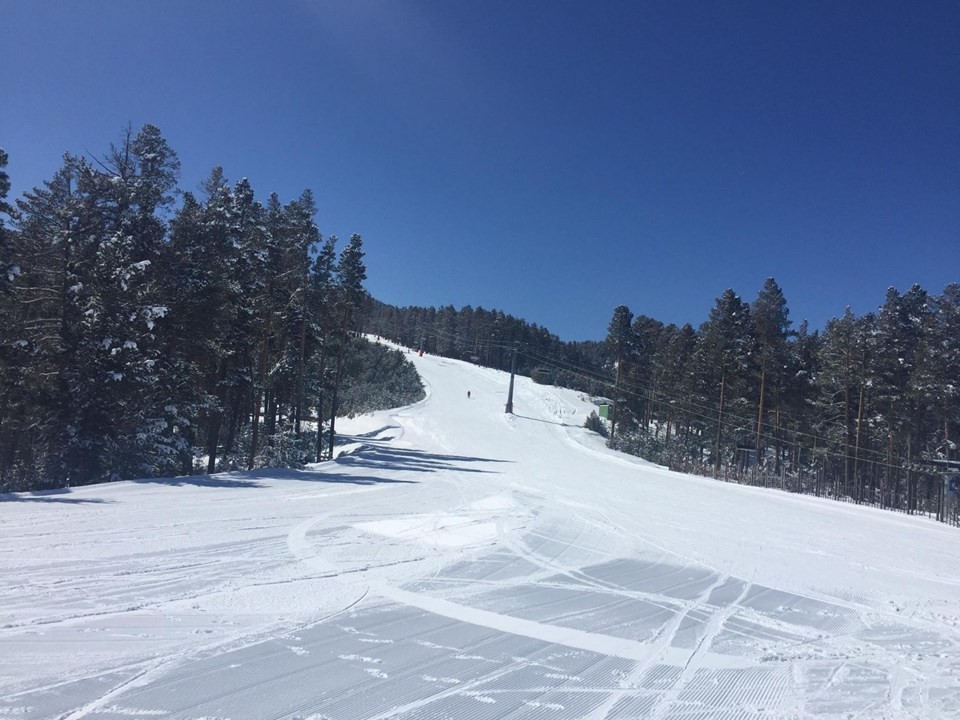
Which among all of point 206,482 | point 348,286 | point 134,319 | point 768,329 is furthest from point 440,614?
point 768,329

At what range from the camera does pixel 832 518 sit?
61.8ft

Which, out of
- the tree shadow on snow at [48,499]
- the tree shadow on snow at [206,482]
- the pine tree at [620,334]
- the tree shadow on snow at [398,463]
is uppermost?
the pine tree at [620,334]

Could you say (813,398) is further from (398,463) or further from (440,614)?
(440,614)

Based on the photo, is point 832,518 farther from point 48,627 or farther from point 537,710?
point 48,627

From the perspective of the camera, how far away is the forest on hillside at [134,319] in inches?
655

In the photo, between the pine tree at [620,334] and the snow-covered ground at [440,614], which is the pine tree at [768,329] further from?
the snow-covered ground at [440,614]

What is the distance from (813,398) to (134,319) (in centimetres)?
4432

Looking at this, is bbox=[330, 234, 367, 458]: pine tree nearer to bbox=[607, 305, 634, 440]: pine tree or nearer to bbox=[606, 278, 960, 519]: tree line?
bbox=[606, 278, 960, 519]: tree line

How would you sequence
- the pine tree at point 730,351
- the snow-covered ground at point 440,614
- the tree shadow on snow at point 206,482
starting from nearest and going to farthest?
the snow-covered ground at point 440,614
the tree shadow on snow at point 206,482
the pine tree at point 730,351

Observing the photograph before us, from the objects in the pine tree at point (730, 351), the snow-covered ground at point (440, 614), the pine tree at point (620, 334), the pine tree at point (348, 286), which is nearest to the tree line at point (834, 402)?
the pine tree at point (730, 351)

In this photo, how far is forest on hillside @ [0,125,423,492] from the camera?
54.6 ft

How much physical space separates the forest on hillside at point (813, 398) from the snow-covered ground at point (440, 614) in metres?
17.1

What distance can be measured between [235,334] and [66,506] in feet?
48.9

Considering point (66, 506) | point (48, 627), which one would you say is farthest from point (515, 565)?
point (66, 506)
